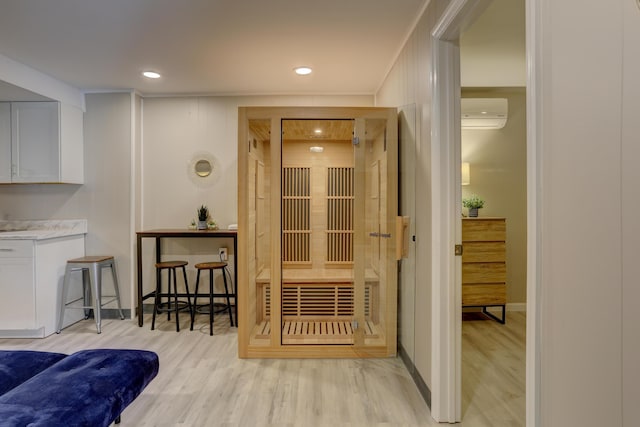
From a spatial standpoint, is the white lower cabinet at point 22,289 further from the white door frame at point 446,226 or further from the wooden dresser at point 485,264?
the wooden dresser at point 485,264

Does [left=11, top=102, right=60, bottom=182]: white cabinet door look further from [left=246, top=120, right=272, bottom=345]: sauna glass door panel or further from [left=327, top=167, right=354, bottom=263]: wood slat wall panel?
[left=327, top=167, right=354, bottom=263]: wood slat wall panel

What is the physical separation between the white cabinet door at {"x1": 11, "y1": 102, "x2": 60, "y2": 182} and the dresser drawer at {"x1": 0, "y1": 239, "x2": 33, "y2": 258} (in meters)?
0.69

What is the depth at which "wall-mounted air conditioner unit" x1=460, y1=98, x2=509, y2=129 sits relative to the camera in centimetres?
395

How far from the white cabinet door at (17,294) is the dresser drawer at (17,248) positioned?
0.12 ft

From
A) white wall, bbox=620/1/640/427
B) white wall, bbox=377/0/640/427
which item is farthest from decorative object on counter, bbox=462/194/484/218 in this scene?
white wall, bbox=620/1/640/427

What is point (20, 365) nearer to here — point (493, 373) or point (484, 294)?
point (493, 373)

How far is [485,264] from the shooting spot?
3.71 m

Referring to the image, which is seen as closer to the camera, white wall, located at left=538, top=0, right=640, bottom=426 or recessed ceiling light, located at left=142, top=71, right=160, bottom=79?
white wall, located at left=538, top=0, right=640, bottom=426

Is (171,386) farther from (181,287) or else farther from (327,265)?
(181,287)

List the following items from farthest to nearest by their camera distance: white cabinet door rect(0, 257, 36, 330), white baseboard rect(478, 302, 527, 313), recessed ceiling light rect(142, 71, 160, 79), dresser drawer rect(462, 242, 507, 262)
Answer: white baseboard rect(478, 302, 527, 313) → dresser drawer rect(462, 242, 507, 262) → recessed ceiling light rect(142, 71, 160, 79) → white cabinet door rect(0, 257, 36, 330)

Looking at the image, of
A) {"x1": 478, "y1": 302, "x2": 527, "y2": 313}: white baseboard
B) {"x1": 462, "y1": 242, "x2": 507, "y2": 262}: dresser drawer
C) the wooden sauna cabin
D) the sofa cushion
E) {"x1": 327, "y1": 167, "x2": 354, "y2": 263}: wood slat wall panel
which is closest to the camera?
the sofa cushion

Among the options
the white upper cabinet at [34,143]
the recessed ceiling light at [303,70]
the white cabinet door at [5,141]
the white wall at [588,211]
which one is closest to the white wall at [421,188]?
the recessed ceiling light at [303,70]

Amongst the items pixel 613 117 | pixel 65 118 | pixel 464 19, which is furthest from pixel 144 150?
pixel 613 117

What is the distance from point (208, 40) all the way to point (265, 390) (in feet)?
8.30
